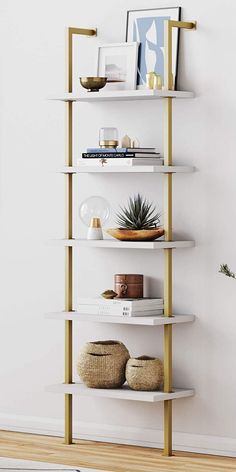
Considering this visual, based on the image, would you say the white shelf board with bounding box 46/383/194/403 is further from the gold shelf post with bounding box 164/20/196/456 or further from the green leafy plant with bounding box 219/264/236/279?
the green leafy plant with bounding box 219/264/236/279

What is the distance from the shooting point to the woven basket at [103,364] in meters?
5.22

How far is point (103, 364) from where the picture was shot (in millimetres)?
5215

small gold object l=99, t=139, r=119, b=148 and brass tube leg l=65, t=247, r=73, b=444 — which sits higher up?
small gold object l=99, t=139, r=119, b=148

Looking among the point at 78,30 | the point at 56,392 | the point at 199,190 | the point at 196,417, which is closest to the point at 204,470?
the point at 196,417

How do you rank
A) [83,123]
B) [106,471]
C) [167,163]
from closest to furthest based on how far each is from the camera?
1. [106,471]
2. [167,163]
3. [83,123]

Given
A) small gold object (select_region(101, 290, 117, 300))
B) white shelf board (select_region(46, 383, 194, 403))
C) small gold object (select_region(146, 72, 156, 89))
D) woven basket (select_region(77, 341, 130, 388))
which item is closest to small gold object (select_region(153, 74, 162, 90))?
small gold object (select_region(146, 72, 156, 89))

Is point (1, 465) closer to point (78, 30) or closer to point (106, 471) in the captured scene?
point (106, 471)

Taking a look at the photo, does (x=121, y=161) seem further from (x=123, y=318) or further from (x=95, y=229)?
(x=123, y=318)

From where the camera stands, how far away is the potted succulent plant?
5.13m

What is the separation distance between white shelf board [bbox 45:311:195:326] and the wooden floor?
22.2 inches

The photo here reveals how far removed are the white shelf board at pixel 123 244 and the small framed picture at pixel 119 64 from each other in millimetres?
677

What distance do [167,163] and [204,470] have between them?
50.4 inches

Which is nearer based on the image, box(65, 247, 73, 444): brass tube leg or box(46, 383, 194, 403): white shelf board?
box(46, 383, 194, 403): white shelf board

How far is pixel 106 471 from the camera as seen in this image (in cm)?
479
